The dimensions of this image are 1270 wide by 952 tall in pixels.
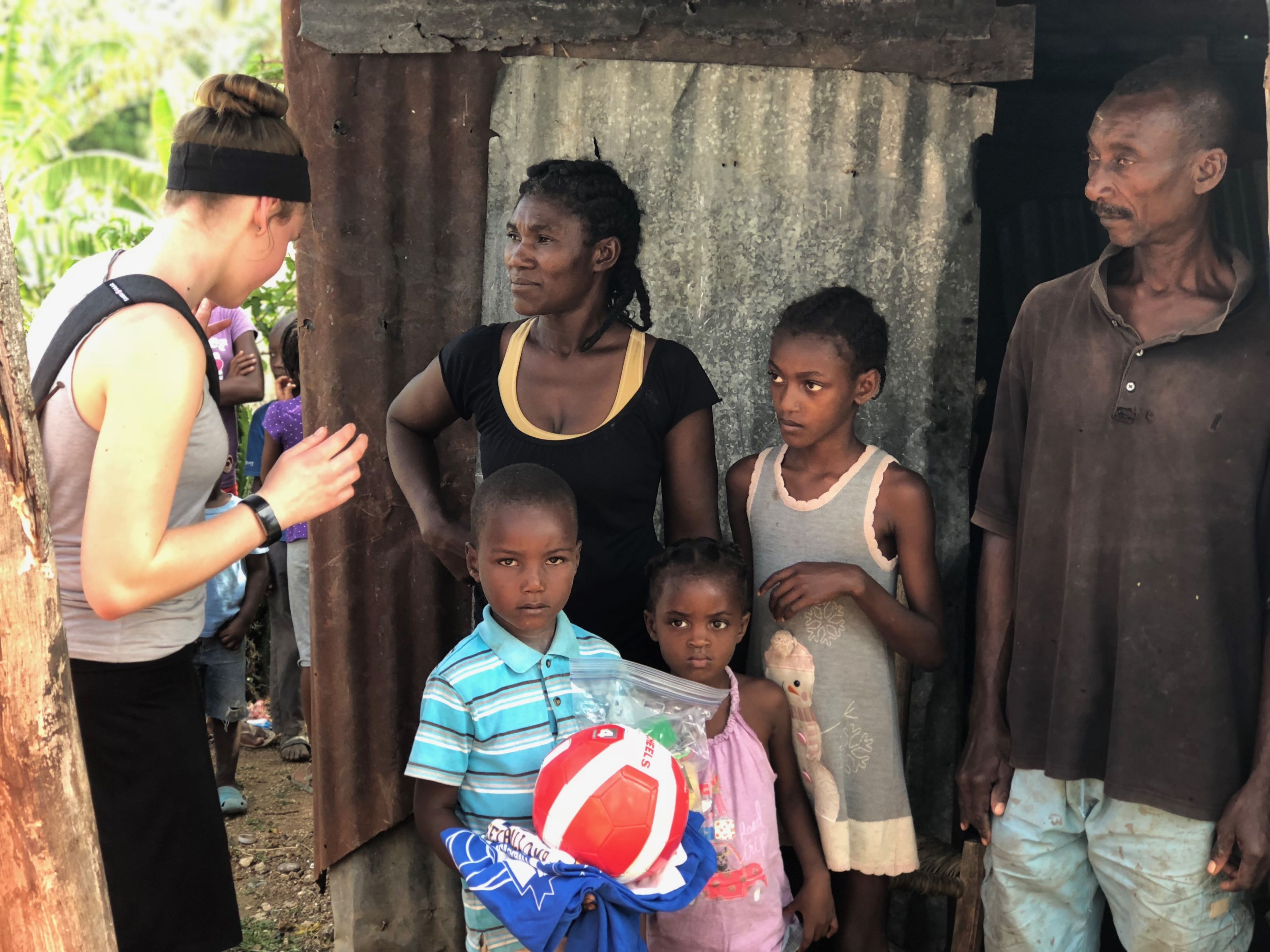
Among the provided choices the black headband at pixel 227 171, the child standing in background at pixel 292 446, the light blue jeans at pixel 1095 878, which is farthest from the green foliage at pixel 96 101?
the light blue jeans at pixel 1095 878

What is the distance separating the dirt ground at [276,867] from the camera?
3979 mm

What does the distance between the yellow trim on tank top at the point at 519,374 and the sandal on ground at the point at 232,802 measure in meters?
2.84

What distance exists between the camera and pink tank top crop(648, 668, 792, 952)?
245cm

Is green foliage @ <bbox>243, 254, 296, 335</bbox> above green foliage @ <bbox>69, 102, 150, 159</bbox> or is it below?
below

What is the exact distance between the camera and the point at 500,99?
3281 millimetres

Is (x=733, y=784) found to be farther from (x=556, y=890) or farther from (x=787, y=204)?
(x=787, y=204)

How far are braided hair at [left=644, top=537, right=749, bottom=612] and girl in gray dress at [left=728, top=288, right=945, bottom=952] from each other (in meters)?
0.10

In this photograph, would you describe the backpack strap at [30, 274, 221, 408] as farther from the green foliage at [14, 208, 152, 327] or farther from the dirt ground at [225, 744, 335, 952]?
the green foliage at [14, 208, 152, 327]

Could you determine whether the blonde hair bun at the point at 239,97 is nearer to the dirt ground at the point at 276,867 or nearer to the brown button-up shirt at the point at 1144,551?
the brown button-up shirt at the point at 1144,551

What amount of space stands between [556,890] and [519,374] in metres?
1.25

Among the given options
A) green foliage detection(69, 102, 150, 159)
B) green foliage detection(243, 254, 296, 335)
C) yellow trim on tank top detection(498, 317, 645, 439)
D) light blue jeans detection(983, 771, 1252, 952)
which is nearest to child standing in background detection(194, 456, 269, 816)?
green foliage detection(243, 254, 296, 335)

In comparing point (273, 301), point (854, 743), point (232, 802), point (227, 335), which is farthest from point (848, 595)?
point (273, 301)

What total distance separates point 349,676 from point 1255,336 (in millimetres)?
2416

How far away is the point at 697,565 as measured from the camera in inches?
98.3
